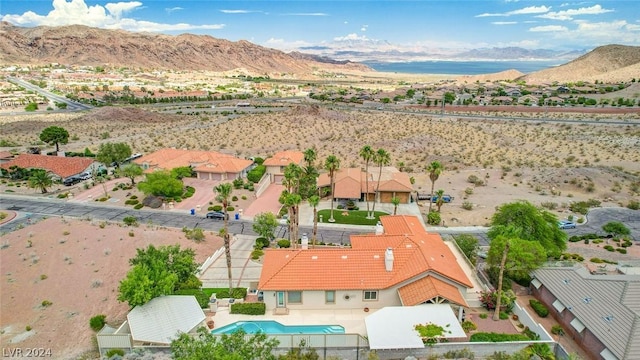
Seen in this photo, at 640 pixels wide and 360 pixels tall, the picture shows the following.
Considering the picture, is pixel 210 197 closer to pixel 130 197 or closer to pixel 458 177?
pixel 130 197

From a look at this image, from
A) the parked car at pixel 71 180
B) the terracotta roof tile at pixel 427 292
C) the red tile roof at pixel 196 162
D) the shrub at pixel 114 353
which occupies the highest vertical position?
the red tile roof at pixel 196 162

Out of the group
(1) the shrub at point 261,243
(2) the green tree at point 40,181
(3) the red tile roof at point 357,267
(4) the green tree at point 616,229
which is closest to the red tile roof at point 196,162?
(2) the green tree at point 40,181

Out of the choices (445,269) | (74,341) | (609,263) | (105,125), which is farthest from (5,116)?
(609,263)

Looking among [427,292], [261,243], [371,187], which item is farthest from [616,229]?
[261,243]

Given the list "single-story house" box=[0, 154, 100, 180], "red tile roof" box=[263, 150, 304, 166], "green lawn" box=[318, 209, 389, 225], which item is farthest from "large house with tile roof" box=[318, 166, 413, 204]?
"single-story house" box=[0, 154, 100, 180]

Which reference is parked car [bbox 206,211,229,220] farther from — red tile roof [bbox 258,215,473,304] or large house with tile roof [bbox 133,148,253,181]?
red tile roof [bbox 258,215,473,304]

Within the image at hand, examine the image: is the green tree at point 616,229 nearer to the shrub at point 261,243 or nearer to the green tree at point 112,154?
the shrub at point 261,243
